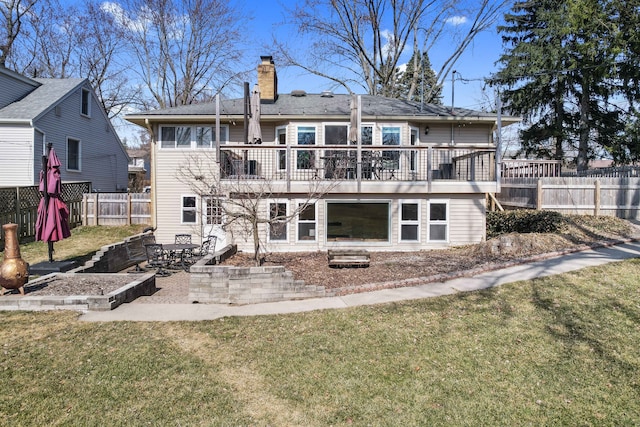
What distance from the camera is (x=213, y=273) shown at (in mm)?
7199

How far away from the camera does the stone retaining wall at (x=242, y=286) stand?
7.16 m

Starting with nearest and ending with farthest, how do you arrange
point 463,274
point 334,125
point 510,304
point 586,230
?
point 510,304 → point 463,274 → point 586,230 → point 334,125

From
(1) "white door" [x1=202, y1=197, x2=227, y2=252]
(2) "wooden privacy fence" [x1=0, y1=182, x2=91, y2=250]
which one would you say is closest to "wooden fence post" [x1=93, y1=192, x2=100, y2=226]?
(2) "wooden privacy fence" [x1=0, y1=182, x2=91, y2=250]

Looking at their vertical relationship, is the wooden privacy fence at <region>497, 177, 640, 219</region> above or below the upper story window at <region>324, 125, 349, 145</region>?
below

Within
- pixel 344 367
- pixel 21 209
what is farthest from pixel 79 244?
pixel 344 367

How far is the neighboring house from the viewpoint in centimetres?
1135

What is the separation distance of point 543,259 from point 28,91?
2356cm

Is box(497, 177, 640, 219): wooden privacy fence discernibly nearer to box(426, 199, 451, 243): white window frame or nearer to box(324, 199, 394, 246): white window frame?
box(426, 199, 451, 243): white window frame

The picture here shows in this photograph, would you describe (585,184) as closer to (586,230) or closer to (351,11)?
(586,230)

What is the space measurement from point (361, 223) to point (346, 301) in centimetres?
523

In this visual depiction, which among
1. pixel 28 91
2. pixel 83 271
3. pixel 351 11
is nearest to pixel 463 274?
pixel 83 271

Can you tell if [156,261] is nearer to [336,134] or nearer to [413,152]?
[336,134]

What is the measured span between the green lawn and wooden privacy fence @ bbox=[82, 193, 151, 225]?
11.8 metres

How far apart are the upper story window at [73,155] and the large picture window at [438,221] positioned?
1768 cm
